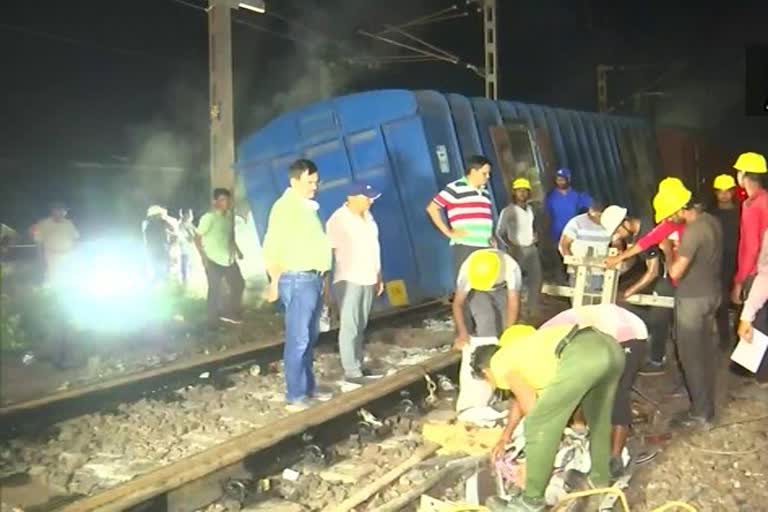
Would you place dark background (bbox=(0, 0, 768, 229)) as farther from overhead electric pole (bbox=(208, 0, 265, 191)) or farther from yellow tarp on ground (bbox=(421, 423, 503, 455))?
yellow tarp on ground (bbox=(421, 423, 503, 455))

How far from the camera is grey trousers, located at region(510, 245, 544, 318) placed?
31.7ft

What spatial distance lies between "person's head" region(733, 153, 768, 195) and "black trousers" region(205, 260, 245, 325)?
19.5 feet

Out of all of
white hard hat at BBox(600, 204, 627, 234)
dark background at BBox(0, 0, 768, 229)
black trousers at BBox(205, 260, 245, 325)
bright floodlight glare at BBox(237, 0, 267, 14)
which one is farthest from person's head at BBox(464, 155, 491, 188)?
dark background at BBox(0, 0, 768, 229)

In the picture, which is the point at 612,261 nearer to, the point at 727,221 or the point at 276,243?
the point at 727,221

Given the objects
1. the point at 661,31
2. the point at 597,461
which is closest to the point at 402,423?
the point at 597,461

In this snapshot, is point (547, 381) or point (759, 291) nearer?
point (547, 381)

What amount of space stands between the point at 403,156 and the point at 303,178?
4.58 m

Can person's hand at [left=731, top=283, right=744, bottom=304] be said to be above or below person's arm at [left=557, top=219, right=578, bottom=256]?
below

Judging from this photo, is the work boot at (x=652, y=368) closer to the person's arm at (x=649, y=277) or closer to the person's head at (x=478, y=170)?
the person's arm at (x=649, y=277)

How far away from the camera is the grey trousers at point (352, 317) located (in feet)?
23.2

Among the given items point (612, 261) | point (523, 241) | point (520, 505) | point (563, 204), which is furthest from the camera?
point (563, 204)

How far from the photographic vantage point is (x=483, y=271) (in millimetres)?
5957

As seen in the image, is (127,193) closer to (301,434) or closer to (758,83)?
(301,434)

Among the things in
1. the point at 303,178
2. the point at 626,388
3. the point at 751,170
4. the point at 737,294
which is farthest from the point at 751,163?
the point at 303,178
